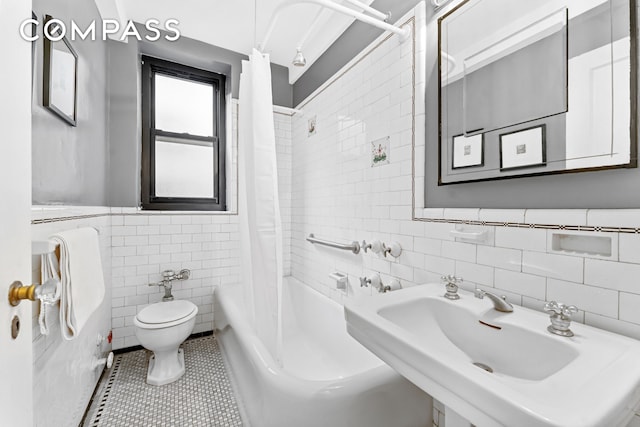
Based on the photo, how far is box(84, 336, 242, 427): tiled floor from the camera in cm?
149

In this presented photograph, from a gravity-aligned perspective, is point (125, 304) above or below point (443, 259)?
below

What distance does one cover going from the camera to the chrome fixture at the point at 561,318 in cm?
75

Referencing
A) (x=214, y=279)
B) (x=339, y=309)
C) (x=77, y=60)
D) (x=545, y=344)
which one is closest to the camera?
(x=545, y=344)

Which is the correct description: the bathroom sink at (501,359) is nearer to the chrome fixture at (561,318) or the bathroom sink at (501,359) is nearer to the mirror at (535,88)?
the chrome fixture at (561,318)

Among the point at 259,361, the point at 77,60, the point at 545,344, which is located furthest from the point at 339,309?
the point at 77,60

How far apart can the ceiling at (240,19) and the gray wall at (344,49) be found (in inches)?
2.3

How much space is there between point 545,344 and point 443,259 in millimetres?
528

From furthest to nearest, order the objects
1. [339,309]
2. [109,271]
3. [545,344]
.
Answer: [109,271] < [339,309] < [545,344]

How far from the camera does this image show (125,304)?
217 centimetres

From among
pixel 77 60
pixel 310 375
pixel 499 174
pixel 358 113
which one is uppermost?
pixel 77 60

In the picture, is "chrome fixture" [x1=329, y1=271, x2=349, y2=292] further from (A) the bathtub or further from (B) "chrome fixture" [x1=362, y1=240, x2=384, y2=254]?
(B) "chrome fixture" [x1=362, y1=240, x2=384, y2=254]

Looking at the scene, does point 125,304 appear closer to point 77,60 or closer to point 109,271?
point 109,271

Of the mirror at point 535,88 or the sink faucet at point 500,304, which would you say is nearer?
the mirror at point 535,88

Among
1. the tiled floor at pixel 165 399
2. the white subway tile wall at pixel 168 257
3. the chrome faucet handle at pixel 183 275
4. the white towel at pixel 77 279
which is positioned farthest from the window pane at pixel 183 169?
the tiled floor at pixel 165 399
